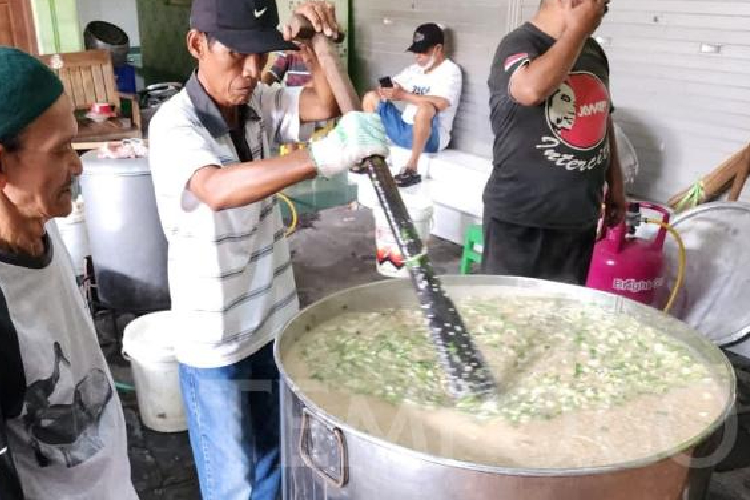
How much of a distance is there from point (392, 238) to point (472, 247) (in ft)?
1.57

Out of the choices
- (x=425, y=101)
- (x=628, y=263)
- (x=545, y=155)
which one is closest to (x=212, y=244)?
(x=545, y=155)

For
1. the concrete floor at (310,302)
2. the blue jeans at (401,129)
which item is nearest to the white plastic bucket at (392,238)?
the concrete floor at (310,302)

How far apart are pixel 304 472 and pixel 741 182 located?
2.86m

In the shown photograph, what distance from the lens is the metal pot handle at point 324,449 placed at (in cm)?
112

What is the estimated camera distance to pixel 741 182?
3.29 m

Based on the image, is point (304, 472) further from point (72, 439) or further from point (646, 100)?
point (646, 100)

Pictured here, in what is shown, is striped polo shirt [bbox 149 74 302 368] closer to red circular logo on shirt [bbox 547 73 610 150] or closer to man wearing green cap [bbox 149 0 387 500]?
man wearing green cap [bbox 149 0 387 500]

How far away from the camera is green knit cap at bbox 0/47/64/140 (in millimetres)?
993

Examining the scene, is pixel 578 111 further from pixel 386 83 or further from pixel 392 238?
pixel 386 83

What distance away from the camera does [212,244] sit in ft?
5.15

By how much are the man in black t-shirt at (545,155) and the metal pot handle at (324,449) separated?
1226 millimetres

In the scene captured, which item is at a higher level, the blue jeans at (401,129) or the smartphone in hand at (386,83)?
the smartphone in hand at (386,83)

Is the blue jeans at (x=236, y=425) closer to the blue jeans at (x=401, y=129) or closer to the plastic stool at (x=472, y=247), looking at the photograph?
the plastic stool at (x=472, y=247)

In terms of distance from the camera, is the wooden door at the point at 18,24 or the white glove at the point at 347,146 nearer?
the white glove at the point at 347,146
